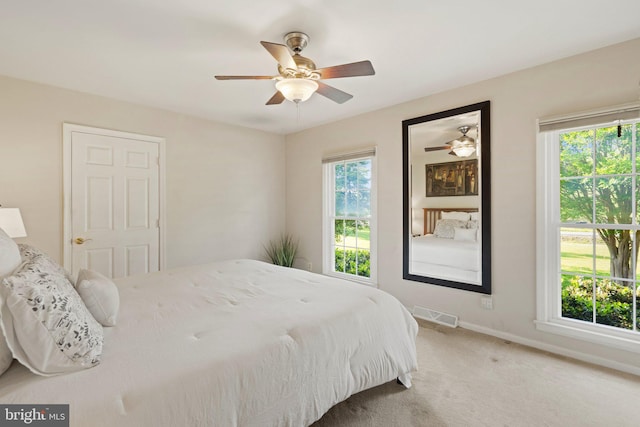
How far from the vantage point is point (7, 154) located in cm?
284

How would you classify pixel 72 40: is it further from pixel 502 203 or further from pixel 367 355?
pixel 502 203

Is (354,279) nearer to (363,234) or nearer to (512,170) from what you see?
(363,234)

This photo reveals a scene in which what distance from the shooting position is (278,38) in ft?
7.41

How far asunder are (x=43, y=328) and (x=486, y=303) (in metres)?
3.26

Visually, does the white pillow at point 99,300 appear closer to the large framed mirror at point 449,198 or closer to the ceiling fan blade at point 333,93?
the ceiling fan blade at point 333,93

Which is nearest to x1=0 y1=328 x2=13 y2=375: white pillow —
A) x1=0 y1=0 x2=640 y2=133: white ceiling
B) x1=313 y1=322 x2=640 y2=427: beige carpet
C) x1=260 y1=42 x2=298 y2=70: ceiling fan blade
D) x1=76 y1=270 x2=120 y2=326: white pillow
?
x1=76 y1=270 x2=120 y2=326: white pillow

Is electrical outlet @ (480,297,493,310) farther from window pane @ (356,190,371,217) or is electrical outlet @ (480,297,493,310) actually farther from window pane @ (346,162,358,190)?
window pane @ (346,162,358,190)

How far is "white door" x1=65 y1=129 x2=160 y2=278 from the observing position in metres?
3.23

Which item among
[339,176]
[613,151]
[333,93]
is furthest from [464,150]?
[339,176]

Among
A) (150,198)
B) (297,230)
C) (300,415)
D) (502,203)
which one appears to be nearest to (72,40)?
(150,198)

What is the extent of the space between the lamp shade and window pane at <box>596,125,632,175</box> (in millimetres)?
4708

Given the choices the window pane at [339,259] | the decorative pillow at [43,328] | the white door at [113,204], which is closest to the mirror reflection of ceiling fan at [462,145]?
the window pane at [339,259]

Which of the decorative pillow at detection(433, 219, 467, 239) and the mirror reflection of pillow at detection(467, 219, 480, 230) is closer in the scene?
the mirror reflection of pillow at detection(467, 219, 480, 230)

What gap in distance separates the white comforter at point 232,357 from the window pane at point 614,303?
1704 millimetres
